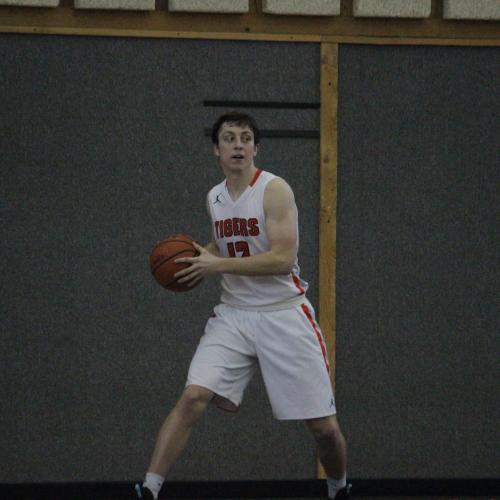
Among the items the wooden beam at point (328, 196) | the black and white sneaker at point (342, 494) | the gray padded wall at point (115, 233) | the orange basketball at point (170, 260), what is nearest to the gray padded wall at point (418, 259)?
the wooden beam at point (328, 196)

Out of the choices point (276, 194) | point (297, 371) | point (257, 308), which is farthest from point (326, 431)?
point (276, 194)

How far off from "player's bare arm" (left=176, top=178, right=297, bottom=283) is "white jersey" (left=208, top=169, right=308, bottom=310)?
0.18 feet

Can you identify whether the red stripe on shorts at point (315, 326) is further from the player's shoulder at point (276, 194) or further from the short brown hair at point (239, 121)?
the short brown hair at point (239, 121)

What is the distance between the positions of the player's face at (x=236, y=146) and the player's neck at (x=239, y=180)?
0.08 ft

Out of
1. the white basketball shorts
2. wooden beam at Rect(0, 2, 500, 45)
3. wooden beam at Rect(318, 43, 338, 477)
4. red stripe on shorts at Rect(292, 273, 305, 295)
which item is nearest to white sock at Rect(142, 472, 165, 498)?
the white basketball shorts

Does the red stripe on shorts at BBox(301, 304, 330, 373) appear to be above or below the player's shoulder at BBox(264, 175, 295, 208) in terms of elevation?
below

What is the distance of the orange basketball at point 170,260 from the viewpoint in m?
5.27

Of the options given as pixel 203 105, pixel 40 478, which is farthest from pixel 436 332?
pixel 40 478

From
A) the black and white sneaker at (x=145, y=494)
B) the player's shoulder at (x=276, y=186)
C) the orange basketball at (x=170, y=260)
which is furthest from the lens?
the player's shoulder at (x=276, y=186)

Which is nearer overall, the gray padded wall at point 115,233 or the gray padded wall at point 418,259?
the gray padded wall at point 115,233

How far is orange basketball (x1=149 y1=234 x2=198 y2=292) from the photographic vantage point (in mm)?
5266

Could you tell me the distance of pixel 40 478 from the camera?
6539 mm

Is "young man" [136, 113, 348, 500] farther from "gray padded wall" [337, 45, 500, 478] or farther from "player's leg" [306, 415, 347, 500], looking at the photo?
"gray padded wall" [337, 45, 500, 478]

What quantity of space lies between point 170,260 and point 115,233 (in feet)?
4.48
